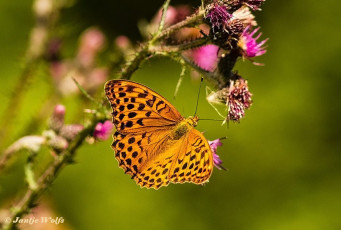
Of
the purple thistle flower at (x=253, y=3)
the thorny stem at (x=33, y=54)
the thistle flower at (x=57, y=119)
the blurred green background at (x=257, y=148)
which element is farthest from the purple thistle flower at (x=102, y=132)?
the blurred green background at (x=257, y=148)

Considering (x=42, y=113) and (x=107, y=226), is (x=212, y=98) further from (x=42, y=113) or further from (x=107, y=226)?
(x=107, y=226)

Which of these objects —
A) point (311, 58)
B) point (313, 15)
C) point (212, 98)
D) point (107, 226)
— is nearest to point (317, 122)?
point (311, 58)

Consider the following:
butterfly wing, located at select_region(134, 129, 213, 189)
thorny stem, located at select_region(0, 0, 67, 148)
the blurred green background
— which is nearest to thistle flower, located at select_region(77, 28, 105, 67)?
thorny stem, located at select_region(0, 0, 67, 148)

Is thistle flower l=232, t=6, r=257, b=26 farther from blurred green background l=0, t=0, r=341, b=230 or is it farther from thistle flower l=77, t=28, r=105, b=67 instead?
blurred green background l=0, t=0, r=341, b=230

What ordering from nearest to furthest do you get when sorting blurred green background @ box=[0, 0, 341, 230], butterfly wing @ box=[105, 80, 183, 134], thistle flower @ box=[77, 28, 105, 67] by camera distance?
butterfly wing @ box=[105, 80, 183, 134], thistle flower @ box=[77, 28, 105, 67], blurred green background @ box=[0, 0, 341, 230]

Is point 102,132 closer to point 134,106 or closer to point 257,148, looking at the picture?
point 134,106
